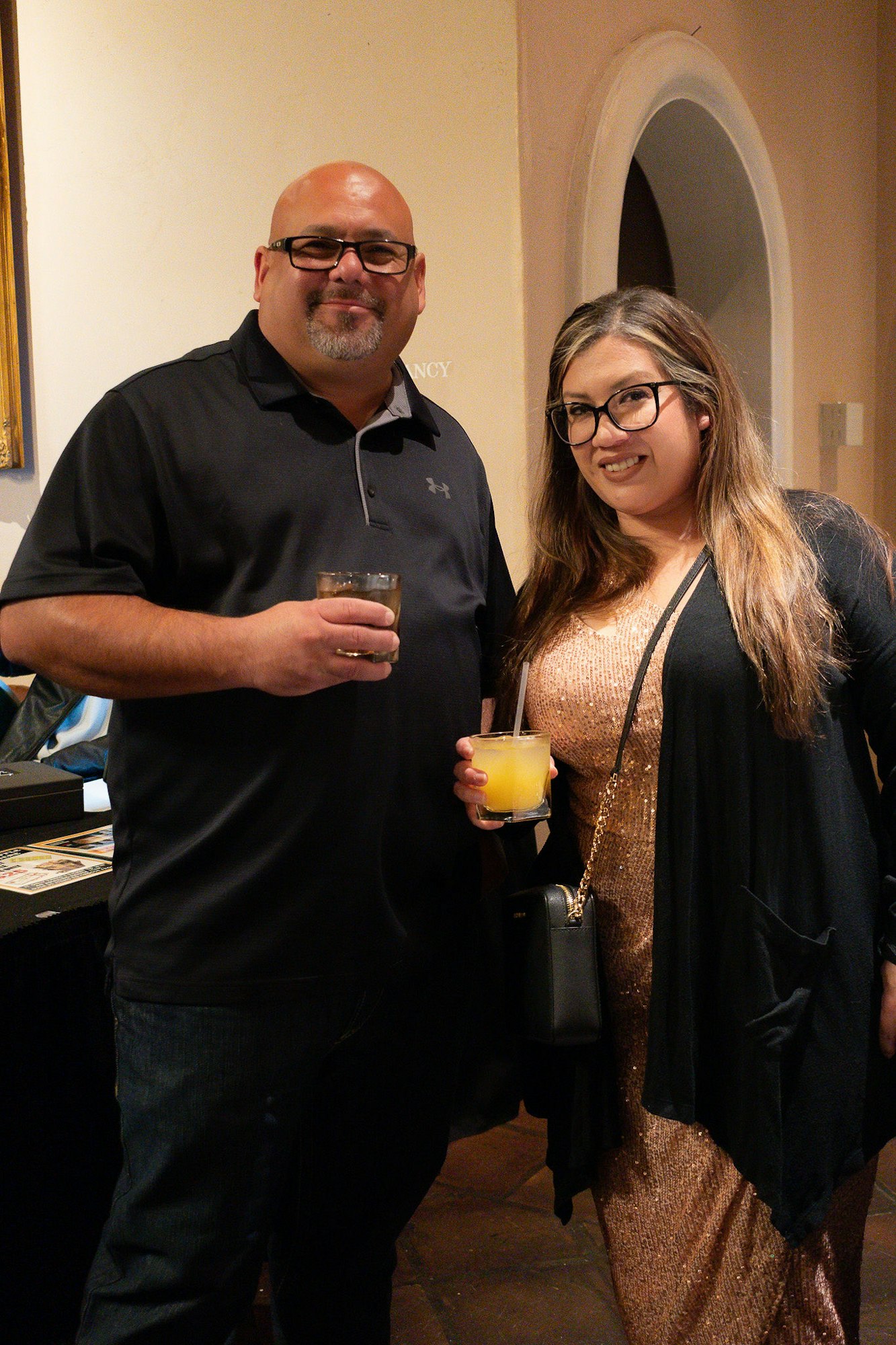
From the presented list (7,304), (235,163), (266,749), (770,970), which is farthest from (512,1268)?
(7,304)

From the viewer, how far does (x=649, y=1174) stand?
1712 millimetres

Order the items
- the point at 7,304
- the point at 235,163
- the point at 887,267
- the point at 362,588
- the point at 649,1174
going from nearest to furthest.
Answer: the point at 362,588 → the point at 649,1174 → the point at 235,163 → the point at 7,304 → the point at 887,267

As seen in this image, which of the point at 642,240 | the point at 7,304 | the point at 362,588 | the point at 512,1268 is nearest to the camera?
the point at 362,588

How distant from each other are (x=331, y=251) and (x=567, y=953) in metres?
1.10

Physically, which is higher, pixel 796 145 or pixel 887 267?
pixel 796 145

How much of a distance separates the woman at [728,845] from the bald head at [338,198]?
1.18 ft

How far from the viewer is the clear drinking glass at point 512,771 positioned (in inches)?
62.6

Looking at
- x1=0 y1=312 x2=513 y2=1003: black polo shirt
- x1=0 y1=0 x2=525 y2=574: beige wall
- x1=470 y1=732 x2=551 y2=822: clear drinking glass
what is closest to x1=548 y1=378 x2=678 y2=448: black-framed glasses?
x1=0 y1=312 x2=513 y2=1003: black polo shirt

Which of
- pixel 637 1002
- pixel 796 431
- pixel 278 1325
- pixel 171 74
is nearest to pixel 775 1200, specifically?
pixel 637 1002

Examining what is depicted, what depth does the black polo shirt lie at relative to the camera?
58.8 inches

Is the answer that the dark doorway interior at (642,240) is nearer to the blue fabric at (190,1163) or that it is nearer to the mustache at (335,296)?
the mustache at (335,296)

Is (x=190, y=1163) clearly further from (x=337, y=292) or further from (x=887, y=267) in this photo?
(x=887, y=267)

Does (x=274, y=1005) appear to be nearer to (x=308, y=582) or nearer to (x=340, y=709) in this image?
(x=340, y=709)

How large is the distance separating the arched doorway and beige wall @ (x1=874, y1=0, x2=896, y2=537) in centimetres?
120
